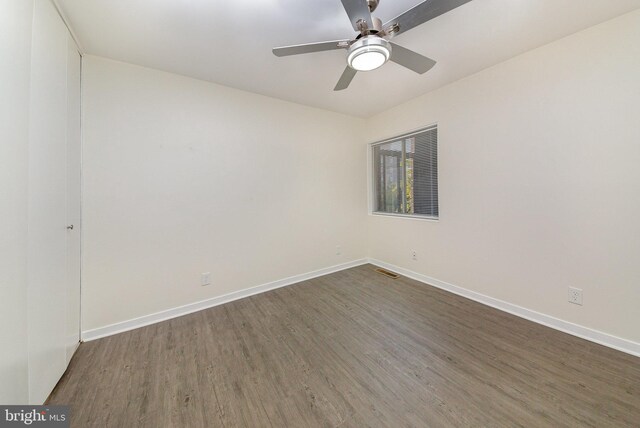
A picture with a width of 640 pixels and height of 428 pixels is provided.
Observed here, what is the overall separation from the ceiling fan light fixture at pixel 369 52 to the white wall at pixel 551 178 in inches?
63.1

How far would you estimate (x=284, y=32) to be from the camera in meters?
1.74

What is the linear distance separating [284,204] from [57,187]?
2.00 metres

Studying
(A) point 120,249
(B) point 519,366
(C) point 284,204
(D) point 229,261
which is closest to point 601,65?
(B) point 519,366

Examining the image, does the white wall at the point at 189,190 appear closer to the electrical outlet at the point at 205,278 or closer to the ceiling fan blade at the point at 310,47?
the electrical outlet at the point at 205,278

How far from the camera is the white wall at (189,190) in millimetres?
1996

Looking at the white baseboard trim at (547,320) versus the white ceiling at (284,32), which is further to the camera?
the white baseboard trim at (547,320)

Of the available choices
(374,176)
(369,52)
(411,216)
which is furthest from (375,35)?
(374,176)

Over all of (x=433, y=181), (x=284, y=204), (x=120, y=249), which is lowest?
(x=120, y=249)

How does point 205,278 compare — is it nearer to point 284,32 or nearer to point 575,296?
point 284,32

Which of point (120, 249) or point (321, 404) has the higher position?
point (120, 249)

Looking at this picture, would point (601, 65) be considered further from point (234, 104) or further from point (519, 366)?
point (234, 104)

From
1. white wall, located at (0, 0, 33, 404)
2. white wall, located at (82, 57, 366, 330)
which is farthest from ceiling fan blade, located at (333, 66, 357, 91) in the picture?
white wall, located at (0, 0, 33, 404)

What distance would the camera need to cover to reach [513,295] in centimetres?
223

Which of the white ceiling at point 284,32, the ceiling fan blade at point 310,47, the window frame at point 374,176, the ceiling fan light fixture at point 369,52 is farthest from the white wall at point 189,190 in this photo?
the ceiling fan light fixture at point 369,52
